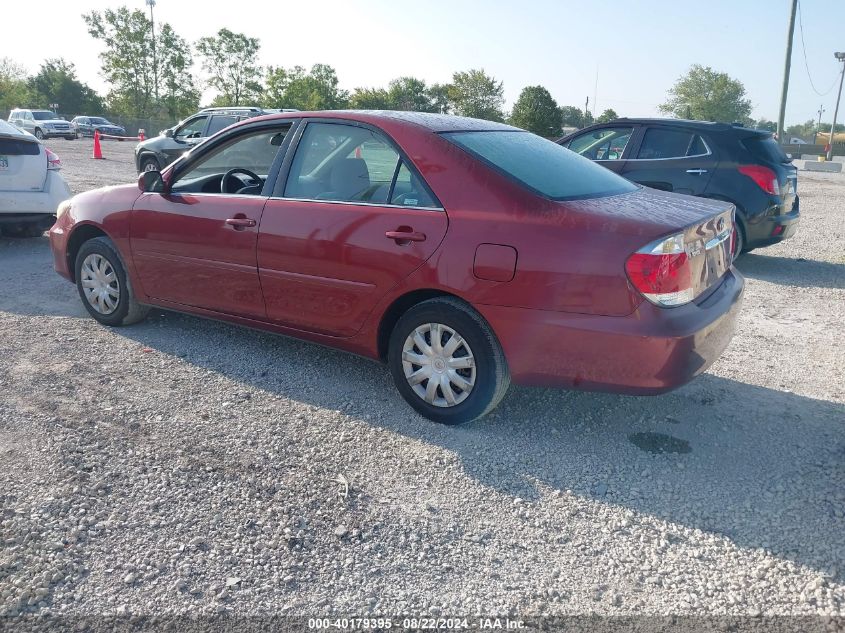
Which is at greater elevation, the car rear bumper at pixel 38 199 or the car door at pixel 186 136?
the car door at pixel 186 136

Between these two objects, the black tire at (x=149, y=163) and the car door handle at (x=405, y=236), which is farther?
the black tire at (x=149, y=163)

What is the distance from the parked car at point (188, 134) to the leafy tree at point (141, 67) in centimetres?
6606

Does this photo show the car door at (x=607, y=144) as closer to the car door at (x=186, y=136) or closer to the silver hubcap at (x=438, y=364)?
the silver hubcap at (x=438, y=364)

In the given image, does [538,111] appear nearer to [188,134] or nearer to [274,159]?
[188,134]

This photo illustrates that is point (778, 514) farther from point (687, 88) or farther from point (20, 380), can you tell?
point (687, 88)

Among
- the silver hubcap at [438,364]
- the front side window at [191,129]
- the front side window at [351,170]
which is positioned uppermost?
the front side window at [191,129]

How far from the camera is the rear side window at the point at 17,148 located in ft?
25.6

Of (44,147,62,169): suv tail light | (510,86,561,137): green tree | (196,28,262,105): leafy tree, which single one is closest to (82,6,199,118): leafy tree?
(196,28,262,105): leafy tree

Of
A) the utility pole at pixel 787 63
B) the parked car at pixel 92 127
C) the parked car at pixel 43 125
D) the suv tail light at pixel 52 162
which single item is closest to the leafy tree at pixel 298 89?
the parked car at pixel 92 127

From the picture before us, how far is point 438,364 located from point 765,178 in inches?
215

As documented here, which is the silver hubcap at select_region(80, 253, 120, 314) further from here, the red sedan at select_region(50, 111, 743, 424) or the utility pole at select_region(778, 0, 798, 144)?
the utility pole at select_region(778, 0, 798, 144)

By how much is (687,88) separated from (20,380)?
9115 cm

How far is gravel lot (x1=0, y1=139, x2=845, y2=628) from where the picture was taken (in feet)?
8.25

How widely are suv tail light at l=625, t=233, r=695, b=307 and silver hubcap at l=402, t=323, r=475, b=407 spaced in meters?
0.92
